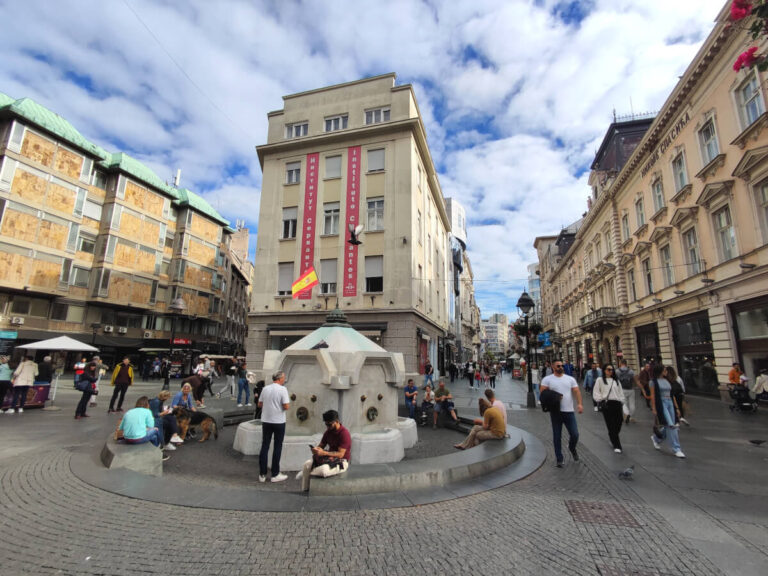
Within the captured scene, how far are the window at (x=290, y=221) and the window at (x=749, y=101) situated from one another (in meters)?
22.4

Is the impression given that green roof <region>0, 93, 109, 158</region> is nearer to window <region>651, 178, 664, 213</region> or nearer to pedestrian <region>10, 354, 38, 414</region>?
pedestrian <region>10, 354, 38, 414</region>

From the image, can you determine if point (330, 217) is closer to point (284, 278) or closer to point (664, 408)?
point (284, 278)

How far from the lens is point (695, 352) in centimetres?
1886

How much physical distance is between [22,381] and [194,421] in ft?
25.3

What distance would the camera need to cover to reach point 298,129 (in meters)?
26.8

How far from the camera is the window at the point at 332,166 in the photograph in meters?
25.1

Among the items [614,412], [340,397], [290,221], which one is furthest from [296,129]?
[614,412]

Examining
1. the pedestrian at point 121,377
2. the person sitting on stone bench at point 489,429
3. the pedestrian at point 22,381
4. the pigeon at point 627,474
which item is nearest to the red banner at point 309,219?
the pedestrian at point 121,377

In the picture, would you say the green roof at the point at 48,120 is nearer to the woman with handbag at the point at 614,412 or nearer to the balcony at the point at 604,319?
the woman with handbag at the point at 614,412

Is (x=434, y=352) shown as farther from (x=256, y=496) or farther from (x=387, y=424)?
(x=256, y=496)

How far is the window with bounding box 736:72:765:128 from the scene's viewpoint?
46.8ft

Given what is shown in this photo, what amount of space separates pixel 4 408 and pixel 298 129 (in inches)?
861

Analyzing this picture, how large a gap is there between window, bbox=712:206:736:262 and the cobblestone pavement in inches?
610

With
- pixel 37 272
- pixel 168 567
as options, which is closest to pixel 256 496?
pixel 168 567
